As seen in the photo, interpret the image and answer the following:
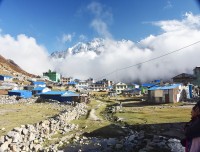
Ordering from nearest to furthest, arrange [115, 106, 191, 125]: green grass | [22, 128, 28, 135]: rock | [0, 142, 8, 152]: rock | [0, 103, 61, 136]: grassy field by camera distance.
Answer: [0, 142, 8, 152]: rock, [22, 128, 28, 135]: rock, [0, 103, 61, 136]: grassy field, [115, 106, 191, 125]: green grass

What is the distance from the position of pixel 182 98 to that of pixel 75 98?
2613cm

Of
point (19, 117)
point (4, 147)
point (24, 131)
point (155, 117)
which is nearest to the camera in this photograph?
point (4, 147)

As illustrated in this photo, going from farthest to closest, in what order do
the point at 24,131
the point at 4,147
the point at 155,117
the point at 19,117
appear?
the point at 19,117
the point at 155,117
the point at 24,131
the point at 4,147

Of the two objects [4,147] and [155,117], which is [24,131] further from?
[155,117]

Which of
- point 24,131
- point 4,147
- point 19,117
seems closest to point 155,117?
point 19,117

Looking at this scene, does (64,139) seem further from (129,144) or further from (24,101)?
(24,101)

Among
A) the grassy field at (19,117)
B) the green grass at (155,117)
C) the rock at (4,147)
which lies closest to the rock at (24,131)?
the rock at (4,147)

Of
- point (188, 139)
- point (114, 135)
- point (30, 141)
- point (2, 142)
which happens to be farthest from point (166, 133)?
point (188, 139)

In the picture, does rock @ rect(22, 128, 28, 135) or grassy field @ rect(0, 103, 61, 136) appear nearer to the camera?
rock @ rect(22, 128, 28, 135)

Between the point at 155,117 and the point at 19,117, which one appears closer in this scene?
the point at 155,117

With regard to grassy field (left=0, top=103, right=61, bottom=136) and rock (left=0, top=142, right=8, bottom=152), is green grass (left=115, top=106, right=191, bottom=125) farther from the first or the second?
rock (left=0, top=142, right=8, bottom=152)

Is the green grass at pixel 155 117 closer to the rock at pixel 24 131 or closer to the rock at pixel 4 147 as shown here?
the rock at pixel 24 131

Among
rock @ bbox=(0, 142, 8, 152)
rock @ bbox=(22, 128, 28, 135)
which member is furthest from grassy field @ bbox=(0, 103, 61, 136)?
rock @ bbox=(0, 142, 8, 152)

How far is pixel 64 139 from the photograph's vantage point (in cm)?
2419
